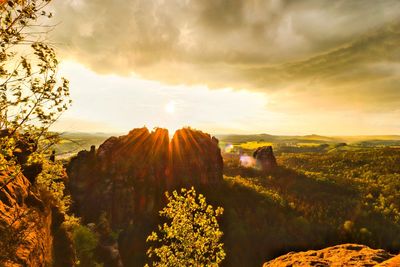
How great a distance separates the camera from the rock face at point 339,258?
57.1ft

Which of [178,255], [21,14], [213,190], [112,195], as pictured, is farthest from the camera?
[213,190]

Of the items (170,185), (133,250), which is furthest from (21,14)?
(170,185)

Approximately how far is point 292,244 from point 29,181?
119 m

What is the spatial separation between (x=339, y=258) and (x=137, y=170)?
11037cm

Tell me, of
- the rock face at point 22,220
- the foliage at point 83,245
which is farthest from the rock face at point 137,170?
the rock face at point 22,220

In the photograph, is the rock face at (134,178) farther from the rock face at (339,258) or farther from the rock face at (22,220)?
the rock face at (339,258)

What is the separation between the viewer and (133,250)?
10012 cm

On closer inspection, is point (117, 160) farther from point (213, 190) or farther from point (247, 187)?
point (247, 187)

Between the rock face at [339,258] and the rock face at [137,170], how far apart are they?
94629 millimetres

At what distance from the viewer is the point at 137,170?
124m

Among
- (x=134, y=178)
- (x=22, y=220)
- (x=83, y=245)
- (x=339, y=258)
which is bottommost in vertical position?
(x=83, y=245)

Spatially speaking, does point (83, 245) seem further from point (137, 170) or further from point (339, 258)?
point (137, 170)

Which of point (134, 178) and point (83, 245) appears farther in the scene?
point (134, 178)

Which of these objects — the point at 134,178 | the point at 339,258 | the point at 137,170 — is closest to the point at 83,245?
the point at 339,258
